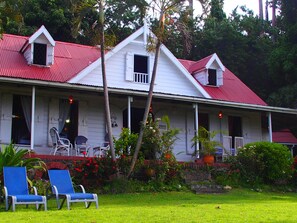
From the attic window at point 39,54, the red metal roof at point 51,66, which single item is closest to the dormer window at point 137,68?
the red metal roof at point 51,66

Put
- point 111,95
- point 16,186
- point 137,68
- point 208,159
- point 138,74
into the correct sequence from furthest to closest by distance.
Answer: point 137,68 < point 138,74 < point 111,95 < point 208,159 < point 16,186

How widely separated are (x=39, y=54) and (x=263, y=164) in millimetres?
9915

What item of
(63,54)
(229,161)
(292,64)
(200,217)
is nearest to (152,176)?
(229,161)

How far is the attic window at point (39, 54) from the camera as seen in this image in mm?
19344

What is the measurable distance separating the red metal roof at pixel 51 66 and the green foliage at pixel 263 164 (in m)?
6.62

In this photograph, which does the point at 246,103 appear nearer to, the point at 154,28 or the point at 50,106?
the point at 154,28

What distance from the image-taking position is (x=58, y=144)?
16797 mm

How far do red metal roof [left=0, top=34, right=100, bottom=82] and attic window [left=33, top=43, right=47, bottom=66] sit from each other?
1.28 ft

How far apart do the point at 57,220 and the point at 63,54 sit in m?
13.8

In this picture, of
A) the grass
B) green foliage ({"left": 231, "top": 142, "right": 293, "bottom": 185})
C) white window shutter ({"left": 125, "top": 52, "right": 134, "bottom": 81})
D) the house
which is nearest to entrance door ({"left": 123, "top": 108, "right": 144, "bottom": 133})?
the house

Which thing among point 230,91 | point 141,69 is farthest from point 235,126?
point 141,69

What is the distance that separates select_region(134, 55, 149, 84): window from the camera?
2017 centimetres

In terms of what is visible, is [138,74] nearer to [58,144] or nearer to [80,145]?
[80,145]

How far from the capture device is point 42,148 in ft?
58.8
